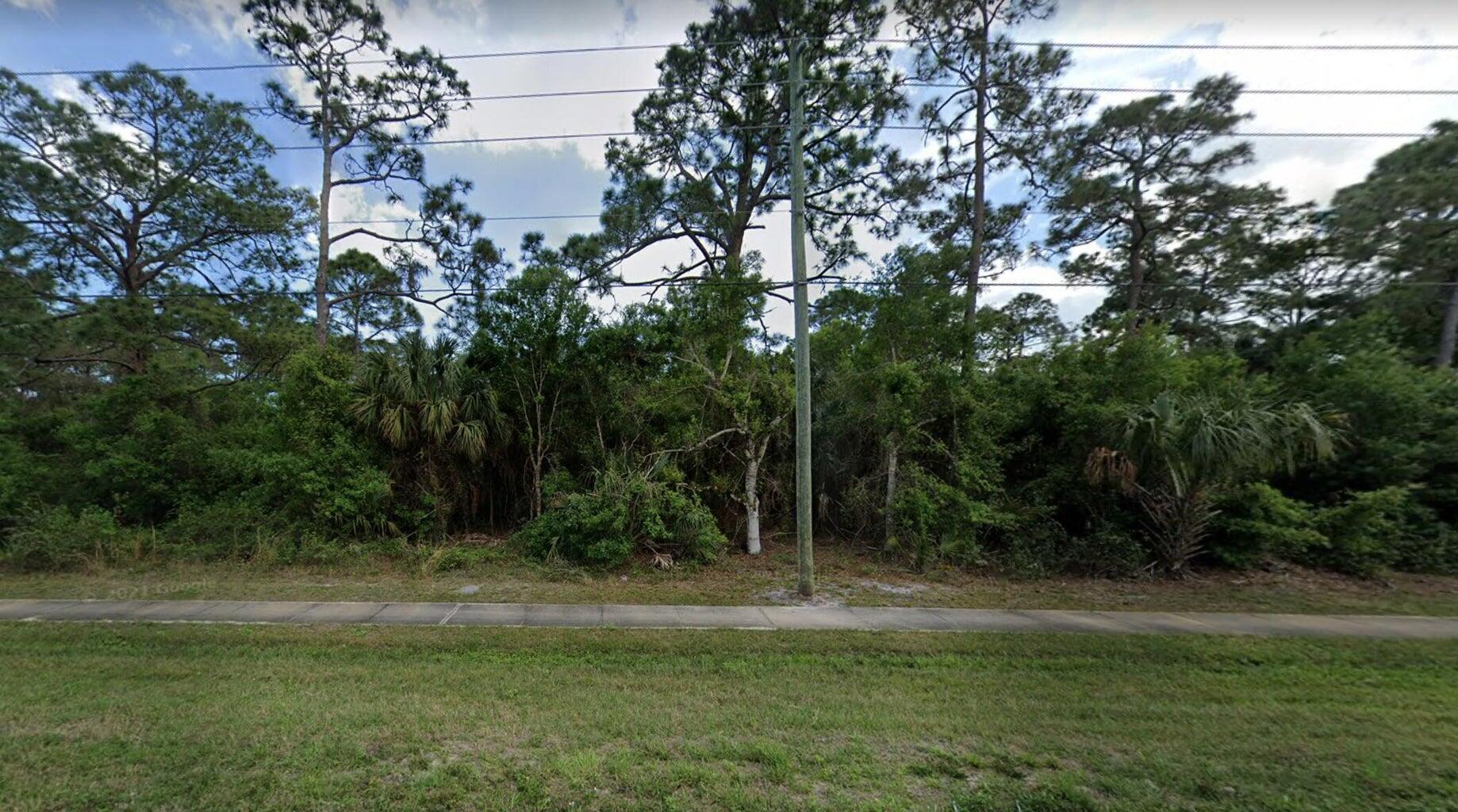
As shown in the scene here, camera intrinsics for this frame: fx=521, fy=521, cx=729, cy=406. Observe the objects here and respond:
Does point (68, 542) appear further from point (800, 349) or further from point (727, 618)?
A: point (800, 349)

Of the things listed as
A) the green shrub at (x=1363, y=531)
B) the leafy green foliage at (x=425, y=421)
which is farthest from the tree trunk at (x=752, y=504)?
the green shrub at (x=1363, y=531)

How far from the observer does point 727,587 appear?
7.66 metres

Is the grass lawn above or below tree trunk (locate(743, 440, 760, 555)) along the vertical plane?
below

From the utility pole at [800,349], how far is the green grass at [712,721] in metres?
1.91

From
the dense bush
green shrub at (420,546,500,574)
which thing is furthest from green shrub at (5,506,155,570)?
the dense bush

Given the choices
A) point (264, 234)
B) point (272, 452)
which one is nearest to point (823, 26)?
point (264, 234)

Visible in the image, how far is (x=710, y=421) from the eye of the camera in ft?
32.4

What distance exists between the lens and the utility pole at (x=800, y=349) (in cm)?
737

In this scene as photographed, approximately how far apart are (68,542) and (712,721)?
450 inches

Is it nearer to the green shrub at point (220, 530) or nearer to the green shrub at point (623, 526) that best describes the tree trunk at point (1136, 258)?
the green shrub at point (623, 526)

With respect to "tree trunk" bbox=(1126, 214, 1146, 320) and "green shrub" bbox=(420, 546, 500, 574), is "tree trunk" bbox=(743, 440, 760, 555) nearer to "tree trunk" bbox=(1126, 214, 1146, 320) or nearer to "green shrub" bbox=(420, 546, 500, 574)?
"green shrub" bbox=(420, 546, 500, 574)

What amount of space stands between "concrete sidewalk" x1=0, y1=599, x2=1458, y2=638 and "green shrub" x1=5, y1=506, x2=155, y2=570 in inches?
77.9

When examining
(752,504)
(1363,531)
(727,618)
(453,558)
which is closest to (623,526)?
(752,504)

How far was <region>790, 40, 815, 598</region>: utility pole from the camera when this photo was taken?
7371 mm
